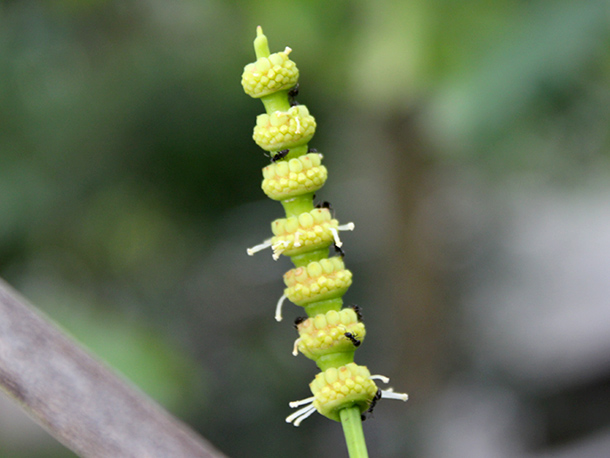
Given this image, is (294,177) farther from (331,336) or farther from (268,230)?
(268,230)

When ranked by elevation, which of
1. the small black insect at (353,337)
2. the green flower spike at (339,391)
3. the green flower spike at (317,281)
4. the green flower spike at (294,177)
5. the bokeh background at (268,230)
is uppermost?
the bokeh background at (268,230)

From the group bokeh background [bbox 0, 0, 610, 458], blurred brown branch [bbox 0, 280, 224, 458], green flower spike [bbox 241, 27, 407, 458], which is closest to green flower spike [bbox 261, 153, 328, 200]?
green flower spike [bbox 241, 27, 407, 458]

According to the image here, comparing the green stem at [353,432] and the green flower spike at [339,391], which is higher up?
the green flower spike at [339,391]

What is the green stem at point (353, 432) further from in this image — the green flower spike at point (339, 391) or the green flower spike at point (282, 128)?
the green flower spike at point (282, 128)

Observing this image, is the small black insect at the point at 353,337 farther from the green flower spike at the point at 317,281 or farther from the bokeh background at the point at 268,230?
the bokeh background at the point at 268,230

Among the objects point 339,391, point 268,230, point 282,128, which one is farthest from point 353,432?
point 268,230

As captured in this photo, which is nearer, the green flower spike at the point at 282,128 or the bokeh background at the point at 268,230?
the green flower spike at the point at 282,128

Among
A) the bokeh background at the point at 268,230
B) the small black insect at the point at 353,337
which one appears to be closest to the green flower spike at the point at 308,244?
the small black insect at the point at 353,337
